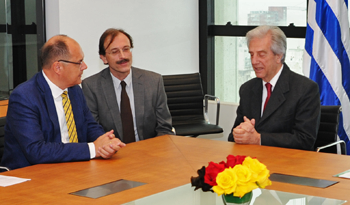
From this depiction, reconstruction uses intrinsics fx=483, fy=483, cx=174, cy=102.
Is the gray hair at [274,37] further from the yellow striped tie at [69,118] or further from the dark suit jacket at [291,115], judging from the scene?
the yellow striped tie at [69,118]

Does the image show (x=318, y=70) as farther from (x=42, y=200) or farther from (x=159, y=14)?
(x=42, y=200)

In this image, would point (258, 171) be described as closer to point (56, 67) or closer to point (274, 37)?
point (56, 67)

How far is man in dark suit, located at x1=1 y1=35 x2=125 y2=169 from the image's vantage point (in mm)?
2877

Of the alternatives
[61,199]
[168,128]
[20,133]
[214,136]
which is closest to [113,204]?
[61,199]

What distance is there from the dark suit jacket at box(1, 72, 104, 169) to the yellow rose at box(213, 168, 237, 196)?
50.7 inches

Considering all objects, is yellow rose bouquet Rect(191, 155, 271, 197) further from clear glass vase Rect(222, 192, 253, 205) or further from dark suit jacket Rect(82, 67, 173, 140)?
dark suit jacket Rect(82, 67, 173, 140)

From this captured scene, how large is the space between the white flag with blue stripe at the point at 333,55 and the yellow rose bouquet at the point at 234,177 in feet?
10.6

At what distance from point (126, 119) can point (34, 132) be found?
1185 mm

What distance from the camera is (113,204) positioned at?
2.13 metres

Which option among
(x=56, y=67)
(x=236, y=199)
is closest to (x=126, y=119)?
(x=56, y=67)

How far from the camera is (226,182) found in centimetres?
179

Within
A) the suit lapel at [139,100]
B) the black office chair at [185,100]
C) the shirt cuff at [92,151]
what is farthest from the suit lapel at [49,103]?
the black office chair at [185,100]

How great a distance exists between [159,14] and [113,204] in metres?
4.37

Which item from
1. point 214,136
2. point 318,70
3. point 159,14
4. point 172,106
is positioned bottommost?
point 214,136
